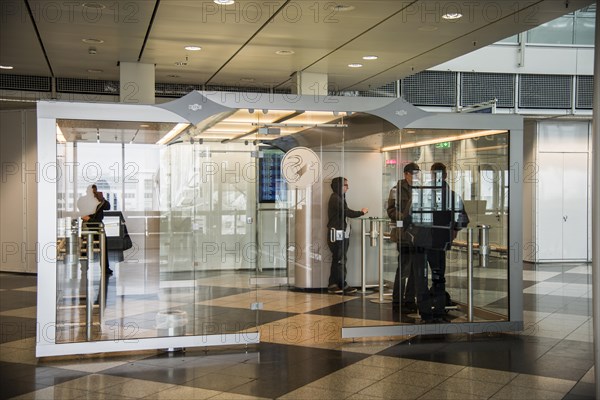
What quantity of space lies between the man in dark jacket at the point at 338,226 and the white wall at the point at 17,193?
6.53 m

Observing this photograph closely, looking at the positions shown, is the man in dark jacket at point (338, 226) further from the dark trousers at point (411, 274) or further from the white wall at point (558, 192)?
the white wall at point (558, 192)

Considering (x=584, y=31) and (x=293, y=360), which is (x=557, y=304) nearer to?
(x=293, y=360)

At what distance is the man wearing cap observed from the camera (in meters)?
7.67

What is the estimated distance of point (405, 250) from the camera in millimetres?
7750

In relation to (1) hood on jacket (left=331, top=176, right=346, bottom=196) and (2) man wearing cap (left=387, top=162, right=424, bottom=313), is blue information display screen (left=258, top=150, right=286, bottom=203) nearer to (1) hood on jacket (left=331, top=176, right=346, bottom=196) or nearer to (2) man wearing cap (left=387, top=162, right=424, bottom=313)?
(1) hood on jacket (left=331, top=176, right=346, bottom=196)

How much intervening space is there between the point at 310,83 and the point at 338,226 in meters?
2.55

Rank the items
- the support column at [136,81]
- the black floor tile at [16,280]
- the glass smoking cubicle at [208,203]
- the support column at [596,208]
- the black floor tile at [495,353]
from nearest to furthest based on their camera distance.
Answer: the support column at [596,208] < the black floor tile at [495,353] < the glass smoking cubicle at [208,203] < the support column at [136,81] < the black floor tile at [16,280]

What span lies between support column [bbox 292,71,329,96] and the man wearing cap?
358 cm

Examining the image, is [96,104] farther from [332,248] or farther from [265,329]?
A: [332,248]

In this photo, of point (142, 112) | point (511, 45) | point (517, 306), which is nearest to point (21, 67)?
point (142, 112)

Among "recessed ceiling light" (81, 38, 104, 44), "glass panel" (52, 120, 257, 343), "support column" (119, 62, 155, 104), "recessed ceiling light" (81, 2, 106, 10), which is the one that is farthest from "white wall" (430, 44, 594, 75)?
"recessed ceiling light" (81, 2, 106, 10)

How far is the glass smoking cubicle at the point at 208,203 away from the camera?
657 cm

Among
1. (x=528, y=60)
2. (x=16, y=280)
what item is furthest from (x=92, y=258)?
(x=528, y=60)

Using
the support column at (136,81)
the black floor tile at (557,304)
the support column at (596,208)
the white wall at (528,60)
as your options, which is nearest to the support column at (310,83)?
the support column at (136,81)
